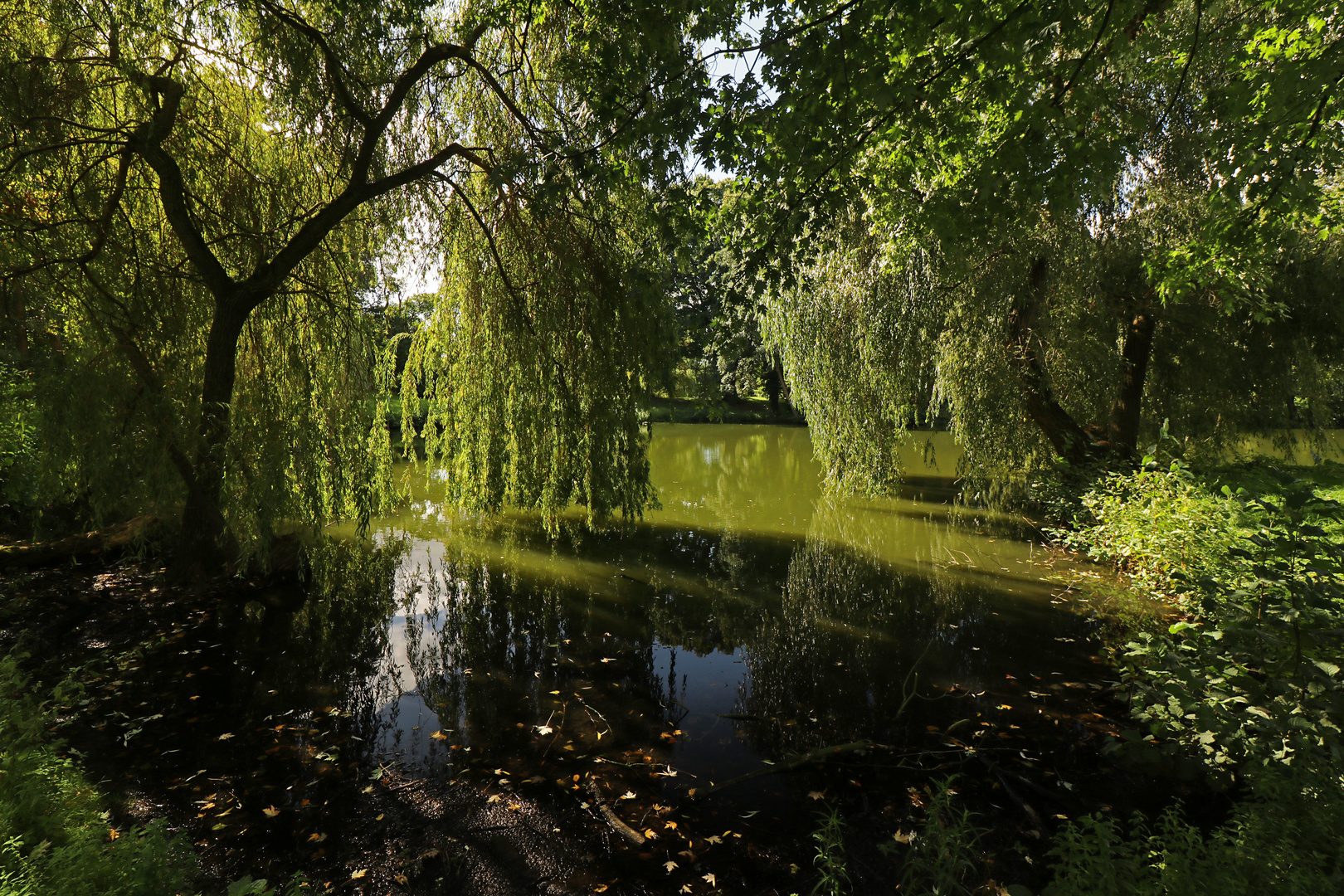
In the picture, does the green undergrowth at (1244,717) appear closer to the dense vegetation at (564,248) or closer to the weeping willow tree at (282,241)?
the dense vegetation at (564,248)

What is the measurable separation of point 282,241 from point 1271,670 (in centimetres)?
711

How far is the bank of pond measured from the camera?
2869 mm

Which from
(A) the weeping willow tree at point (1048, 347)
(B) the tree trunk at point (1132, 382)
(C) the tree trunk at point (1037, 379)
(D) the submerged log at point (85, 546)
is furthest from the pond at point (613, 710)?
(B) the tree trunk at point (1132, 382)

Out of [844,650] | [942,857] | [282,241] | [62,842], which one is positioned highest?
[282,241]

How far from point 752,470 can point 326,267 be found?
10.9m

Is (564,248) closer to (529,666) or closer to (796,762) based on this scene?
(529,666)

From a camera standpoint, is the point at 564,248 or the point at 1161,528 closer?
the point at 564,248

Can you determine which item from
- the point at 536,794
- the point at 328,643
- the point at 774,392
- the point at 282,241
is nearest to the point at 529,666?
the point at 536,794

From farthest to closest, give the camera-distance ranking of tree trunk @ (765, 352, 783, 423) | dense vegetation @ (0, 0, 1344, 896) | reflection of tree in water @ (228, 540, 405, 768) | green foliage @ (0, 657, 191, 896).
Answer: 1. tree trunk @ (765, 352, 783, 423)
2. reflection of tree in water @ (228, 540, 405, 768)
3. dense vegetation @ (0, 0, 1344, 896)
4. green foliage @ (0, 657, 191, 896)

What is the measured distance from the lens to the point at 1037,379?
25.4ft

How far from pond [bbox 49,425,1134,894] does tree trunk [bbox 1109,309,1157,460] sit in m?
2.42

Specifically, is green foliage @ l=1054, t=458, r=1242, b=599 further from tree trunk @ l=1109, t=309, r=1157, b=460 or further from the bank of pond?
tree trunk @ l=1109, t=309, r=1157, b=460

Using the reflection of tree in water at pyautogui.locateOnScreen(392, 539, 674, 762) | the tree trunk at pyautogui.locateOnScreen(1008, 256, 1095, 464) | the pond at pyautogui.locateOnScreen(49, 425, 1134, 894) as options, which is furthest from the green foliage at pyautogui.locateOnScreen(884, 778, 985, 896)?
the tree trunk at pyautogui.locateOnScreen(1008, 256, 1095, 464)

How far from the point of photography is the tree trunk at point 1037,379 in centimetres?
751
